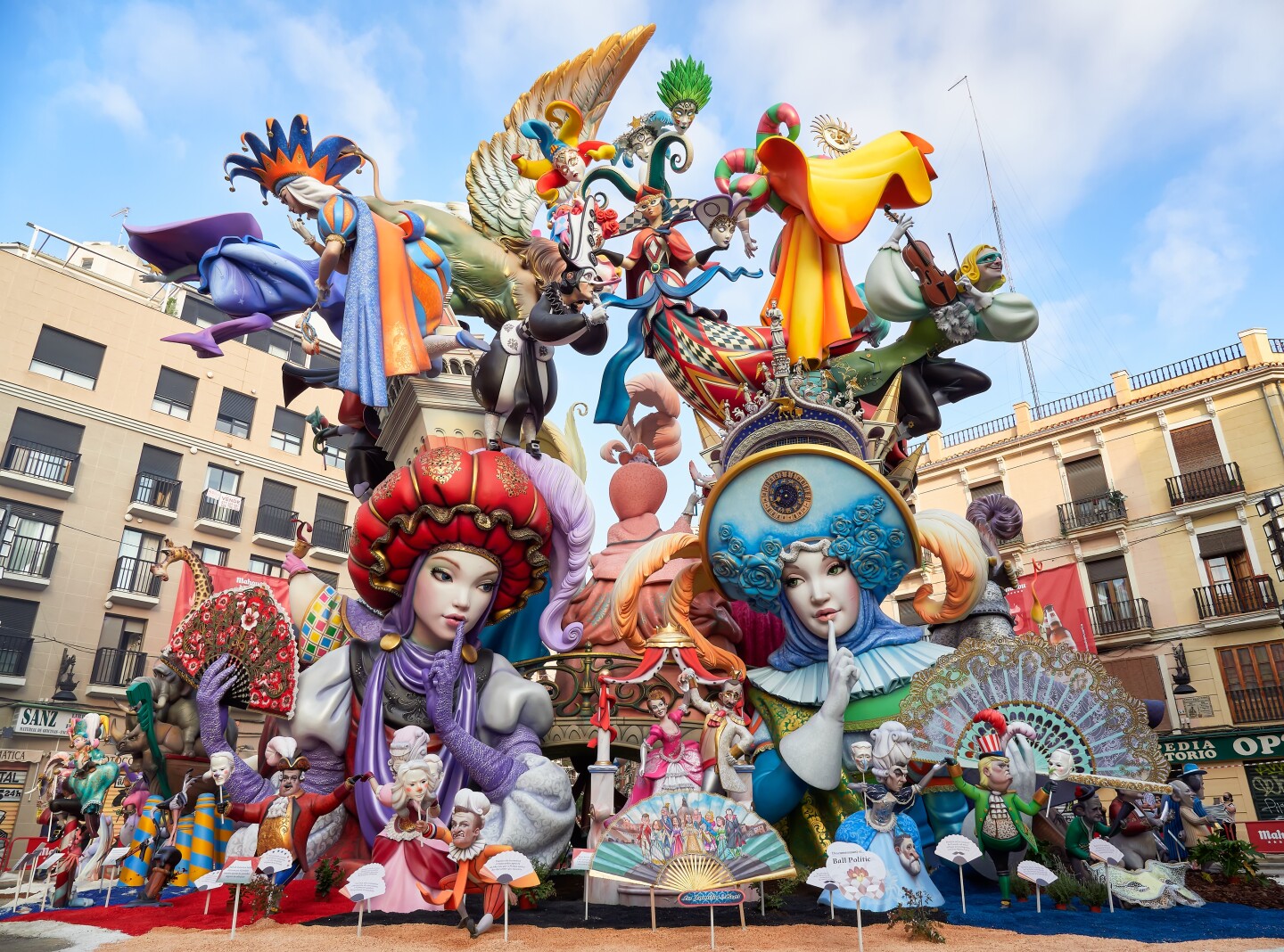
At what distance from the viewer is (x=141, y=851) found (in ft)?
23.8

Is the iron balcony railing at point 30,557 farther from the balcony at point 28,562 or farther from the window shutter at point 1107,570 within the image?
the window shutter at point 1107,570

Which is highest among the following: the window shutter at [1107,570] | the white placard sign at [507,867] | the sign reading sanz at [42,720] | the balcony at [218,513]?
the balcony at [218,513]

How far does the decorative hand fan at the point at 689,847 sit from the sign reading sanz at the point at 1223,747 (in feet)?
42.0

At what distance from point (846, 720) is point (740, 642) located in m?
1.66

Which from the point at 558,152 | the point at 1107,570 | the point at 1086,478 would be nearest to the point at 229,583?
the point at 558,152

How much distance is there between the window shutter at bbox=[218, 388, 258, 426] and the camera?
2231 cm

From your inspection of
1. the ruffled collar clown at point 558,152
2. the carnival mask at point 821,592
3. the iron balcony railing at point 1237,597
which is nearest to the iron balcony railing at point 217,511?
the ruffled collar clown at point 558,152

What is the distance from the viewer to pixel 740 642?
8.16 meters

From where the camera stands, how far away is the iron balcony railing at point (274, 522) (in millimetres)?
21953

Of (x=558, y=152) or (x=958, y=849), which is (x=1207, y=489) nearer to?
(x=558, y=152)

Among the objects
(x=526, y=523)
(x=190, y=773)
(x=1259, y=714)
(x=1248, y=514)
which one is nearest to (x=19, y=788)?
(x=190, y=773)

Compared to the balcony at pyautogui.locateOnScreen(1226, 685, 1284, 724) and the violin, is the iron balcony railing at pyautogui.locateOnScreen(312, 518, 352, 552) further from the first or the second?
the balcony at pyautogui.locateOnScreen(1226, 685, 1284, 724)

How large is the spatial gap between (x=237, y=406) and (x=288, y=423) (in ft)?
4.64

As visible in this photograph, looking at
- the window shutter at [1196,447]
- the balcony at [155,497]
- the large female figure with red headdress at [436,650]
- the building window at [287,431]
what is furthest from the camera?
the building window at [287,431]
